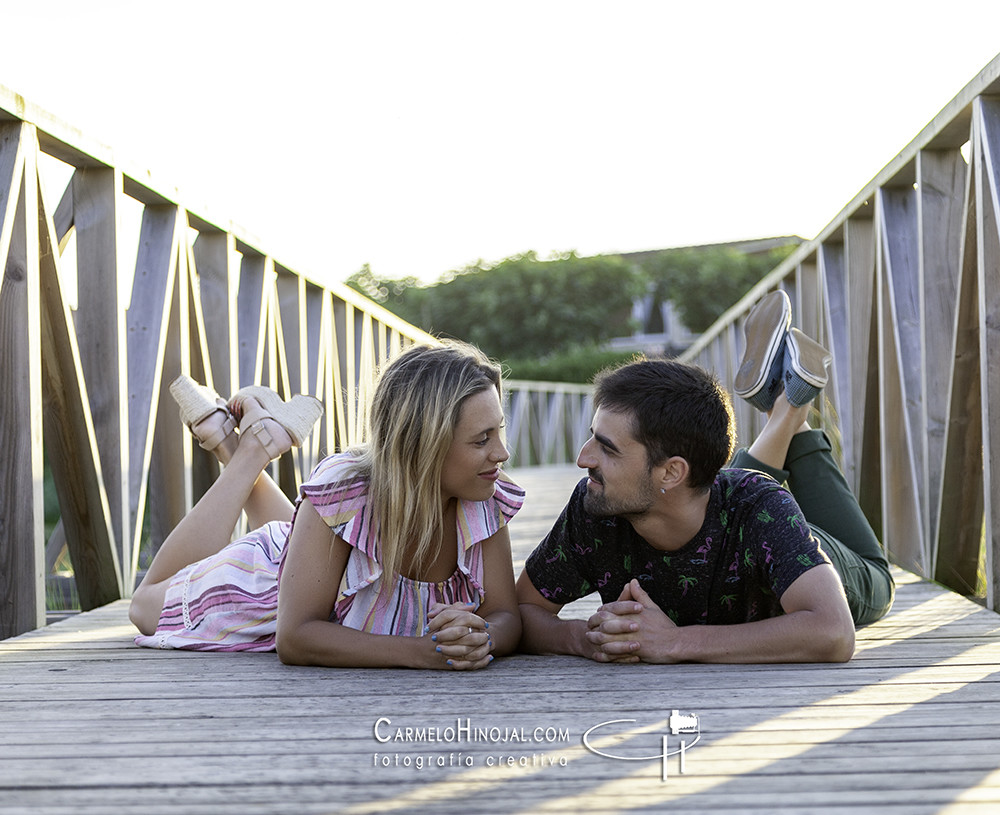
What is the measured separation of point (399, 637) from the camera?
1960 mm

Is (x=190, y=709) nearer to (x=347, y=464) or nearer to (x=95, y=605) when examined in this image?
(x=347, y=464)

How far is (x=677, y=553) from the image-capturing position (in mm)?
2037

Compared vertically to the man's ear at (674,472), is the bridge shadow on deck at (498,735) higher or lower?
lower

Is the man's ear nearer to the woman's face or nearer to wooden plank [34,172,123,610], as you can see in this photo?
the woman's face

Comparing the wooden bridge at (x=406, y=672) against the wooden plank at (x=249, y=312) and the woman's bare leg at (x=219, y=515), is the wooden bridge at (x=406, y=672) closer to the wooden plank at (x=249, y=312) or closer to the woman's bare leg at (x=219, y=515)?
the wooden plank at (x=249, y=312)

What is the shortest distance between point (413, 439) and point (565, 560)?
45cm

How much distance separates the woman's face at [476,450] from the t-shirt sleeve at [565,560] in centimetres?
20

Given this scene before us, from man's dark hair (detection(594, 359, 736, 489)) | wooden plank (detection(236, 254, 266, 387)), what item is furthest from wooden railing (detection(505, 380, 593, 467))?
man's dark hair (detection(594, 359, 736, 489))

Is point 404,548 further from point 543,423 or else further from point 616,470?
point 543,423

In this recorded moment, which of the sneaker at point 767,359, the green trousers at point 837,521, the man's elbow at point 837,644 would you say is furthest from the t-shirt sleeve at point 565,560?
the sneaker at point 767,359

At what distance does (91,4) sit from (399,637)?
4450 mm

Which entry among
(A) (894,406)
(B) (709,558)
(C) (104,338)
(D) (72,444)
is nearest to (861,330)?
(A) (894,406)

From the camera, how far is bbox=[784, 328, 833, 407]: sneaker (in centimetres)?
273

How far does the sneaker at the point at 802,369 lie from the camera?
2.73 meters
